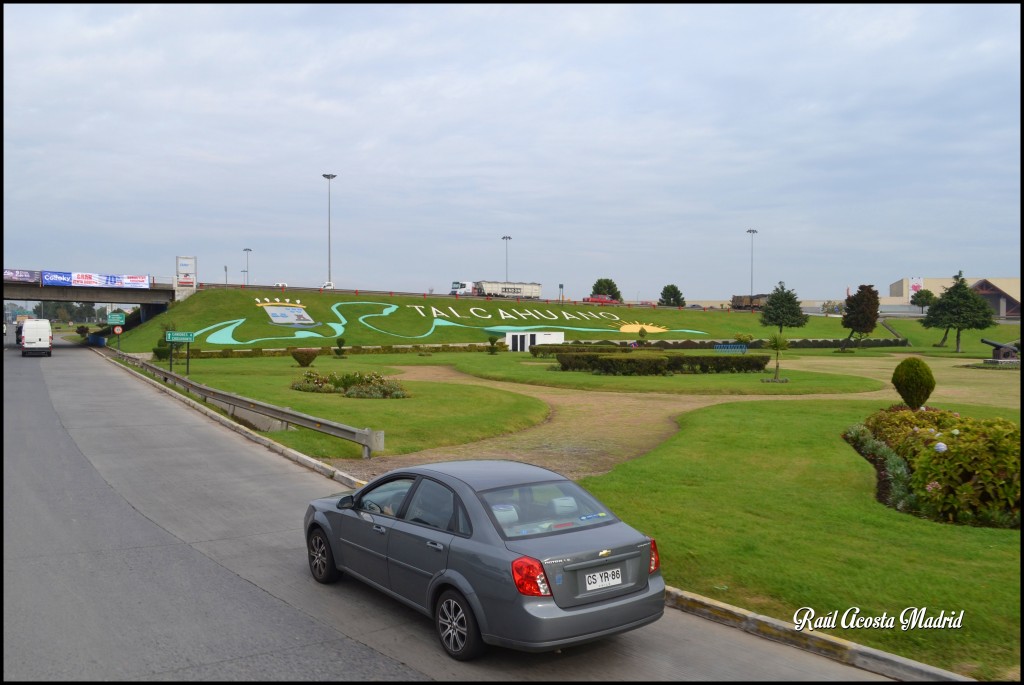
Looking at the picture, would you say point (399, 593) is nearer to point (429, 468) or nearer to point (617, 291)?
point (429, 468)

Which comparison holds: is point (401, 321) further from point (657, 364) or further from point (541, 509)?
point (541, 509)

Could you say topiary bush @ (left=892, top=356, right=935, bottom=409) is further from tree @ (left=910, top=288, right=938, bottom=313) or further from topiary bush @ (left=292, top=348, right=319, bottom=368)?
tree @ (left=910, top=288, right=938, bottom=313)

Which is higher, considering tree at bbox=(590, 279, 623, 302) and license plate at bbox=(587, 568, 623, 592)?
tree at bbox=(590, 279, 623, 302)

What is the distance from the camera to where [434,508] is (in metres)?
6.67

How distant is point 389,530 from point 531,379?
27811mm

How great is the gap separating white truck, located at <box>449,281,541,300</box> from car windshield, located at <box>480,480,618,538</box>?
9994 cm

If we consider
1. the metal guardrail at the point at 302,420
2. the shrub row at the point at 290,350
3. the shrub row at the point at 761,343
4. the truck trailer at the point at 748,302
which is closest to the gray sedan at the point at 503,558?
the metal guardrail at the point at 302,420

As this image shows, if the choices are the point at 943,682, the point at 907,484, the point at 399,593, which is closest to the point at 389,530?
the point at 399,593

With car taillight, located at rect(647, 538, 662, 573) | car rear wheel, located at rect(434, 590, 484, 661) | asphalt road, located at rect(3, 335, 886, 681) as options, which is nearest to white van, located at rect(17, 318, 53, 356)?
asphalt road, located at rect(3, 335, 886, 681)

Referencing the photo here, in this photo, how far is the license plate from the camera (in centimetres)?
579

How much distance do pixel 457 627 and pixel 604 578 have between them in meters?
1.28

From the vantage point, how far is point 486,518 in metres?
6.13

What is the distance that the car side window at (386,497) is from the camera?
7.16 m

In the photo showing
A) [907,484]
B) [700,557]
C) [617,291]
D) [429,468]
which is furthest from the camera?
[617,291]
